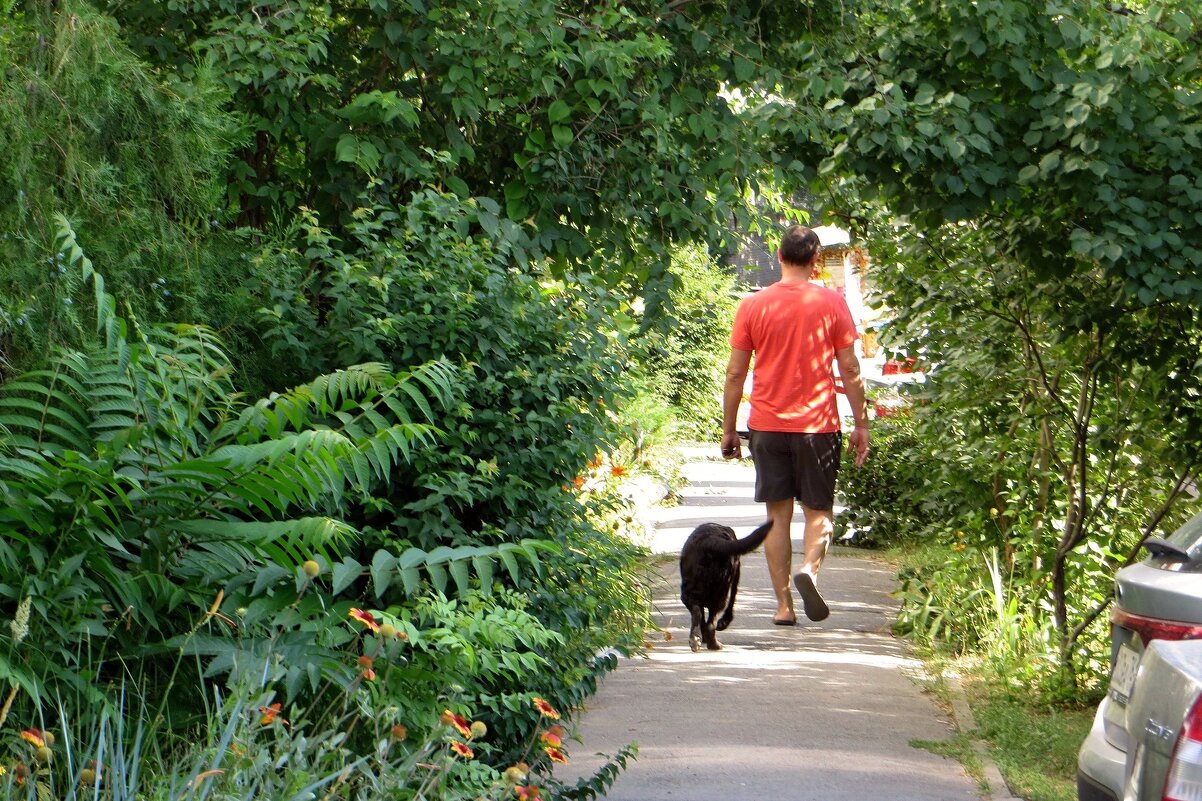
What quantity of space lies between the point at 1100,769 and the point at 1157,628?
51cm

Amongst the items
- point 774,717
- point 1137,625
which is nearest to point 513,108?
point 774,717

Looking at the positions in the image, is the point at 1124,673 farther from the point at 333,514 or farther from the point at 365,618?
the point at 333,514

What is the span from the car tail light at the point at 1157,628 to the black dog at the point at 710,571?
3748 millimetres

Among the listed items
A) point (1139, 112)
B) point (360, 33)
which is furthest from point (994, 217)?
point (360, 33)

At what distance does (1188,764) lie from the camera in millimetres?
3008

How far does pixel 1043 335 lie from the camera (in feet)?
26.1

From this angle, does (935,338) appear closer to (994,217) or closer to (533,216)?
(994,217)

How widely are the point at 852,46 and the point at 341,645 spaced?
13.5ft

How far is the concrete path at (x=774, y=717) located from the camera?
5656mm

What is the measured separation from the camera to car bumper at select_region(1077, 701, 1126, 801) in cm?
414

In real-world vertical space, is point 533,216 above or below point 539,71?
below

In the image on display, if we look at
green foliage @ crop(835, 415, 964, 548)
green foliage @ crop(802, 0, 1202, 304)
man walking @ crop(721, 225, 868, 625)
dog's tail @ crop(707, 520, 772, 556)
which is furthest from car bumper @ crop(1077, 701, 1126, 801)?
green foliage @ crop(835, 415, 964, 548)

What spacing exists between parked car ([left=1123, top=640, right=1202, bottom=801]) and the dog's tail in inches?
173

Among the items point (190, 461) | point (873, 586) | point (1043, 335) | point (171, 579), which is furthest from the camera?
point (873, 586)
